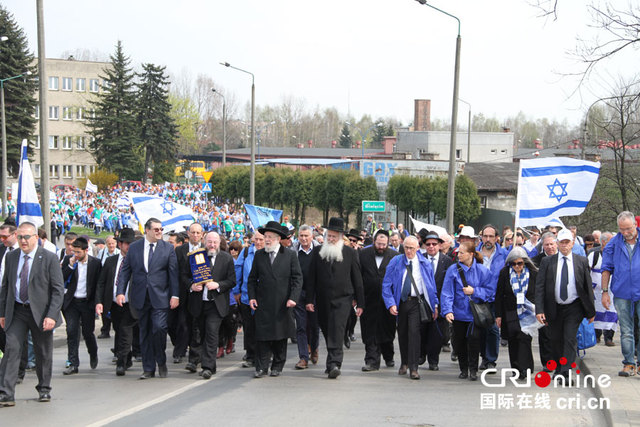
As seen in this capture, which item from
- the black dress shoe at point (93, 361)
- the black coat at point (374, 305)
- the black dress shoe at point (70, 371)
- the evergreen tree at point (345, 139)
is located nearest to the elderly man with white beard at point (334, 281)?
the black coat at point (374, 305)

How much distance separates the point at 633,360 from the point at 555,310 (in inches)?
48.2

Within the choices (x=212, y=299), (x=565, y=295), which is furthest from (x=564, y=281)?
(x=212, y=299)

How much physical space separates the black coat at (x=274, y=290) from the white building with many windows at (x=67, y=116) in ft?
298

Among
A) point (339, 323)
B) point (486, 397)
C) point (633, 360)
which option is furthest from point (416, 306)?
point (633, 360)

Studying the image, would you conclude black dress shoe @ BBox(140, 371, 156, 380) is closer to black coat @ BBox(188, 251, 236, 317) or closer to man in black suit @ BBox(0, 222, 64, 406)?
black coat @ BBox(188, 251, 236, 317)

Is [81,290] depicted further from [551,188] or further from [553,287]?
[551,188]

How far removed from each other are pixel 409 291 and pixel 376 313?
3.17 feet

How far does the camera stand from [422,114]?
90.3m

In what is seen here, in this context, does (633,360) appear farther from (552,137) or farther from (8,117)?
(552,137)

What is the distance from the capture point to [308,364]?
11.6 metres

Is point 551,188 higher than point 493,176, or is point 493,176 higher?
point 551,188

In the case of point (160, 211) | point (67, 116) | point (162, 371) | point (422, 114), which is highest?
point (422, 114)

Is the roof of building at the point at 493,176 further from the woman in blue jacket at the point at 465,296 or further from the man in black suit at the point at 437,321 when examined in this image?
the woman in blue jacket at the point at 465,296

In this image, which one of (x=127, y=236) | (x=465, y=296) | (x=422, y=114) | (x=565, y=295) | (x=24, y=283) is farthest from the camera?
(x=422, y=114)
